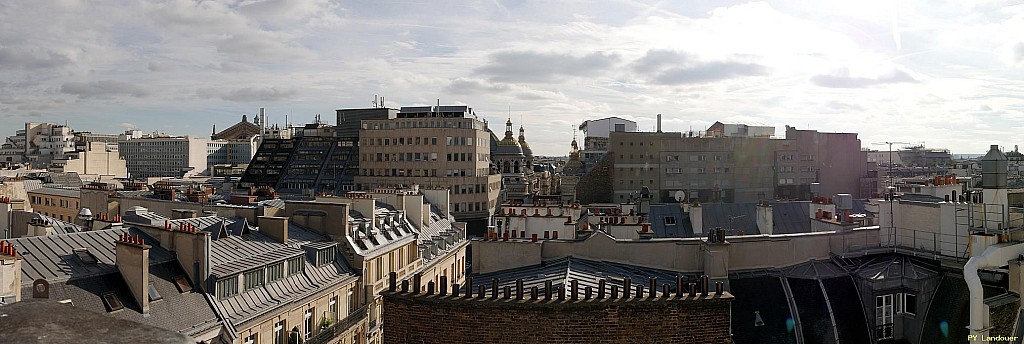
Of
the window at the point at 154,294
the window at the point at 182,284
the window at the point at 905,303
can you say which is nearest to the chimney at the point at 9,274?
the window at the point at 154,294

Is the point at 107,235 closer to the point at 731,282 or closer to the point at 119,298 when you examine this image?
the point at 119,298

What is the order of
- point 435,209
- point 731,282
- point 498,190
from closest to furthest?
point 731,282 < point 435,209 < point 498,190

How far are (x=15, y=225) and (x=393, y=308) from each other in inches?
1154

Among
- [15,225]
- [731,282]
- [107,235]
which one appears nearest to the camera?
[731,282]

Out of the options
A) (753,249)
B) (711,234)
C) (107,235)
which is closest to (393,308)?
(711,234)

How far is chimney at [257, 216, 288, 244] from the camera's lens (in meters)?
33.8

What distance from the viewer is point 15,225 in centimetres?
3662

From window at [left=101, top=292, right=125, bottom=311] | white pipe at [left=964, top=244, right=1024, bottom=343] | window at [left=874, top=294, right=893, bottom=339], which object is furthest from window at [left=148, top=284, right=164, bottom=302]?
white pipe at [left=964, top=244, right=1024, bottom=343]

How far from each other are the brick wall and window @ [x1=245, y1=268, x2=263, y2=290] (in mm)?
14047

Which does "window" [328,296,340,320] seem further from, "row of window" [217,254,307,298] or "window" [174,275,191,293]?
"window" [174,275,191,293]

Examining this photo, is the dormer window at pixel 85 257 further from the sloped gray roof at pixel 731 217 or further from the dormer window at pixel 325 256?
the sloped gray roof at pixel 731 217

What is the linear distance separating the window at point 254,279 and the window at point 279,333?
1718 millimetres

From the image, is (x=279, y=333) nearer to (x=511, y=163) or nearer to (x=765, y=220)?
(x=765, y=220)

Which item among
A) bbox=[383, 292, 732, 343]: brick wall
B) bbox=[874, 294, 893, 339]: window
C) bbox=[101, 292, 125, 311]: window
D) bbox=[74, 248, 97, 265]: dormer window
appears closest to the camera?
bbox=[383, 292, 732, 343]: brick wall
